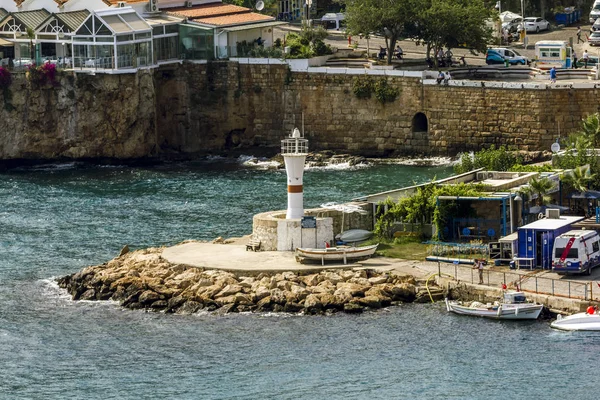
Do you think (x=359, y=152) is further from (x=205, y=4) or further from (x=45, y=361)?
(x=45, y=361)

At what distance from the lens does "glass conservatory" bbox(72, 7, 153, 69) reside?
9388cm

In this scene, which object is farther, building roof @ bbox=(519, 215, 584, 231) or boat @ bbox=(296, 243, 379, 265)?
boat @ bbox=(296, 243, 379, 265)

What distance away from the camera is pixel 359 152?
317 ft

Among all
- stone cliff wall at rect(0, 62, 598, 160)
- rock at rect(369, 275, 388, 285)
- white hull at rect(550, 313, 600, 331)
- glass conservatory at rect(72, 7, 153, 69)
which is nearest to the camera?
white hull at rect(550, 313, 600, 331)

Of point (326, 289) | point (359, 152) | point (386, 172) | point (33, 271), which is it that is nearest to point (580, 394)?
point (326, 289)

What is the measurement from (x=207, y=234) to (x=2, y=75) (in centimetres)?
2434

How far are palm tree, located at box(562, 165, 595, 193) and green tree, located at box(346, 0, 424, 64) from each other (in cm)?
2588

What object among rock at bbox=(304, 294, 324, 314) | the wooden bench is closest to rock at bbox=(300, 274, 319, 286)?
rock at bbox=(304, 294, 324, 314)

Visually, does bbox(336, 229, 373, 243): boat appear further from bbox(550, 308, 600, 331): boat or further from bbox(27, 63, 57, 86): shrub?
bbox(27, 63, 57, 86): shrub

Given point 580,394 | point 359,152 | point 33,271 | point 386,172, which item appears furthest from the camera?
point 359,152

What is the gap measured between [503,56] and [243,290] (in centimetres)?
3861

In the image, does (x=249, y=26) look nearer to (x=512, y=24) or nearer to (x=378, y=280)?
(x=512, y=24)

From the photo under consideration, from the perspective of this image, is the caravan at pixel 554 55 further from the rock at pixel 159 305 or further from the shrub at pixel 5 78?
the rock at pixel 159 305

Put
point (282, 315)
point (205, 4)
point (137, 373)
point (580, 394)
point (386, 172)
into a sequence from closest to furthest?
point (580, 394) < point (137, 373) < point (282, 315) < point (386, 172) < point (205, 4)
